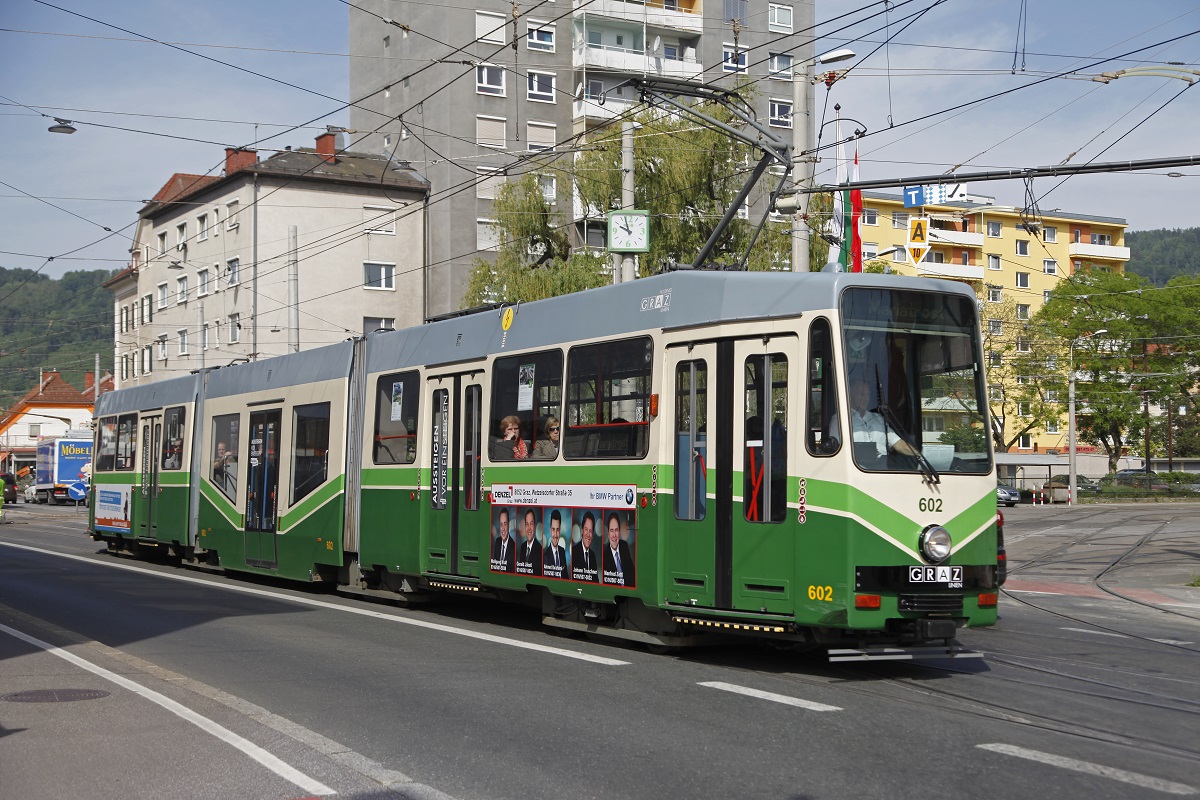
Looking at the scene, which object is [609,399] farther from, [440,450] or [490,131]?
[490,131]

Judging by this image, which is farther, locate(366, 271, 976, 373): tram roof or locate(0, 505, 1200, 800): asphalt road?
locate(366, 271, 976, 373): tram roof

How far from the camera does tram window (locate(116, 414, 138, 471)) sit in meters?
25.7

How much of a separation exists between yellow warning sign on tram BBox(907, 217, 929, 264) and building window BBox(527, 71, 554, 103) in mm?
30214

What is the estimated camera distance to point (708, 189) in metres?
36.9

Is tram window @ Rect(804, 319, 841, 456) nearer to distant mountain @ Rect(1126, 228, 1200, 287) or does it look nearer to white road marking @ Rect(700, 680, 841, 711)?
white road marking @ Rect(700, 680, 841, 711)

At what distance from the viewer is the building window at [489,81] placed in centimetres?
5381

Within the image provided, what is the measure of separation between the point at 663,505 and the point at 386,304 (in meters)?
44.6

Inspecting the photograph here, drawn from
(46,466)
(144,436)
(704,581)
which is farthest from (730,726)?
(46,466)

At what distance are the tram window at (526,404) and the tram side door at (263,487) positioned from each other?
6485mm

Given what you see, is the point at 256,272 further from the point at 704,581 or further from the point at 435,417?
the point at 704,581

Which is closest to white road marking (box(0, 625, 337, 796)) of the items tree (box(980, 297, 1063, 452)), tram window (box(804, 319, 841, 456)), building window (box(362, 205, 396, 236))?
tram window (box(804, 319, 841, 456))

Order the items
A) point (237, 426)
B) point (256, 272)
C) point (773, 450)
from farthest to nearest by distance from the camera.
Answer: point (256, 272) < point (237, 426) < point (773, 450)

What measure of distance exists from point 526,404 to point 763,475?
3602 mm

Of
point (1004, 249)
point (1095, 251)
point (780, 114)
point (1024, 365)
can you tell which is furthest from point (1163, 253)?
point (780, 114)
